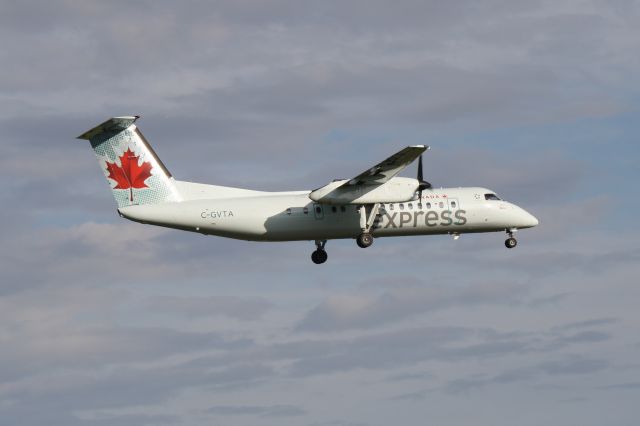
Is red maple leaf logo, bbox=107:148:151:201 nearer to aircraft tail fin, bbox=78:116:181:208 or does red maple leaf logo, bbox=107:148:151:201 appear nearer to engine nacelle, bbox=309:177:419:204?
aircraft tail fin, bbox=78:116:181:208

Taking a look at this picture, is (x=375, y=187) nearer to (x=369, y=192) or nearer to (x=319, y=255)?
(x=369, y=192)

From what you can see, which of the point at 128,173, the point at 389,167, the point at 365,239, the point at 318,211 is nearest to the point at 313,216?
the point at 318,211

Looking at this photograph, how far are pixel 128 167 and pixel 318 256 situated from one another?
9.47 m

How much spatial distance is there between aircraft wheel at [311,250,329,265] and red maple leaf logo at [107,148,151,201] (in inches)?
335

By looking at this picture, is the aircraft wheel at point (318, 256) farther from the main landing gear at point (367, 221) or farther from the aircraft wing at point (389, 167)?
the aircraft wing at point (389, 167)

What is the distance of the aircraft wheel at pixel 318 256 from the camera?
5659cm

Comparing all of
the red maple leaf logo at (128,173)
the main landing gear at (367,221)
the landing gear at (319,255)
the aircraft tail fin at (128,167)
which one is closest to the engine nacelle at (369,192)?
the main landing gear at (367,221)

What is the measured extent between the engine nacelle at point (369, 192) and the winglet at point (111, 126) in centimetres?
774

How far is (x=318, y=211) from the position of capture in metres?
52.8

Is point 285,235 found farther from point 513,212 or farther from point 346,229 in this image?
point 513,212

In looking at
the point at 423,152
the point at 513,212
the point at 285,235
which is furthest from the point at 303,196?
the point at 513,212

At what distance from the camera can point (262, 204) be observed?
2064 inches

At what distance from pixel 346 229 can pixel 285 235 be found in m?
2.59

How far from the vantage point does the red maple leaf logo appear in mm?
51969
